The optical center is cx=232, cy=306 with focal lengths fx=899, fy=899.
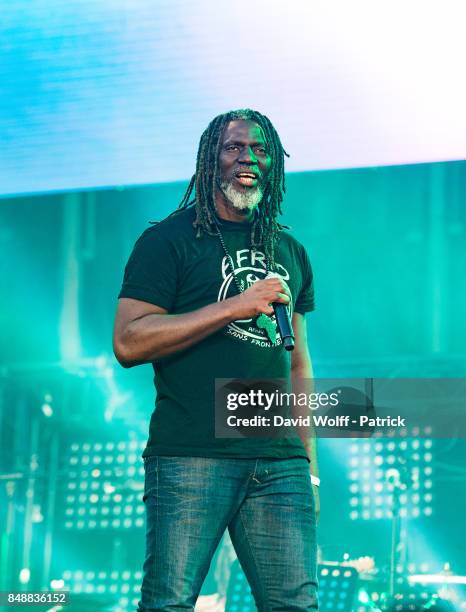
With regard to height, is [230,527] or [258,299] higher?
[258,299]

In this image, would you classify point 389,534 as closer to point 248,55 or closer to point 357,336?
point 357,336

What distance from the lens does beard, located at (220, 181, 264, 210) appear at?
1.92m

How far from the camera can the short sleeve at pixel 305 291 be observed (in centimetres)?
207

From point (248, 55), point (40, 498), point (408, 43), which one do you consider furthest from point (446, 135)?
point (40, 498)

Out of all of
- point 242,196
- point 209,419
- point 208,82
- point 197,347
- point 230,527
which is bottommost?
point 230,527

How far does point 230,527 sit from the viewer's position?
69.4 inches

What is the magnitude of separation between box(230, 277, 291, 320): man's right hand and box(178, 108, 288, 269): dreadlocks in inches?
8.8

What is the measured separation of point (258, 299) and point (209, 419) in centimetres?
25

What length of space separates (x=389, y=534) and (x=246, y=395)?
2.02m

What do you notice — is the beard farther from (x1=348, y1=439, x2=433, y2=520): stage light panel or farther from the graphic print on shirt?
(x1=348, y1=439, x2=433, y2=520): stage light panel

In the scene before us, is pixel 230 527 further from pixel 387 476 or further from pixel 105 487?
pixel 105 487

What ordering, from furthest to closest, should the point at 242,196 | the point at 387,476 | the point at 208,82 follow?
1. the point at 387,476
2. the point at 208,82
3. the point at 242,196

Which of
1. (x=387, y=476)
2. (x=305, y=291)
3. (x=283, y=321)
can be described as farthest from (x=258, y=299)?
(x=387, y=476)

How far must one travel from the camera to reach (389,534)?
3.54 metres
